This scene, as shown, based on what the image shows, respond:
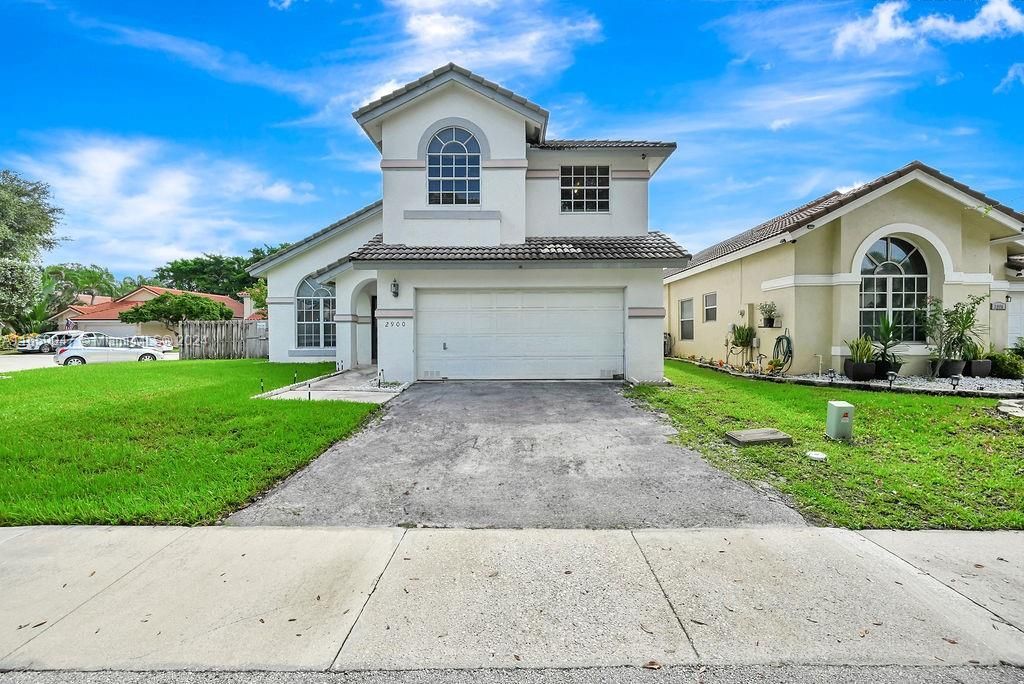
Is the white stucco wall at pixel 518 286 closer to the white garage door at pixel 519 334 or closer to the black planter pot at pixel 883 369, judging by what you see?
the white garage door at pixel 519 334

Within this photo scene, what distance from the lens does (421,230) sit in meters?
11.3

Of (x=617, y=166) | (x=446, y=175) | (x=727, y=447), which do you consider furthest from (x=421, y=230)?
(x=727, y=447)

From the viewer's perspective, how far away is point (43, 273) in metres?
31.2

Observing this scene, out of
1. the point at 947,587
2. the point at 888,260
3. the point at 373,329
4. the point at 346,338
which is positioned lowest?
the point at 947,587

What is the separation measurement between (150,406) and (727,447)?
961 cm

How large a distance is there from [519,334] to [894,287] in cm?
972

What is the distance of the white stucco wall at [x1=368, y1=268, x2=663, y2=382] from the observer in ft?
35.8

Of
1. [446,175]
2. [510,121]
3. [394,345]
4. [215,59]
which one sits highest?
[215,59]

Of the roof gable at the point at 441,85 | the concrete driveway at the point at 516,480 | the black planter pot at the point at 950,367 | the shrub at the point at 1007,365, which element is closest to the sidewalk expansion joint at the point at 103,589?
the concrete driveway at the point at 516,480

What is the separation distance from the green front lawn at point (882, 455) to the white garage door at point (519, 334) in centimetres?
230

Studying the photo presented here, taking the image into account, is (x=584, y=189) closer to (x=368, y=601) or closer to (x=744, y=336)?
(x=744, y=336)

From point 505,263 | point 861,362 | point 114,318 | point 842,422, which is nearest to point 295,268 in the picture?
point 505,263

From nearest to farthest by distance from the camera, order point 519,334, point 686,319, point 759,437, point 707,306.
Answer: point 759,437 → point 519,334 → point 707,306 → point 686,319

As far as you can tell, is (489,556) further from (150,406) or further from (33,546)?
(150,406)
